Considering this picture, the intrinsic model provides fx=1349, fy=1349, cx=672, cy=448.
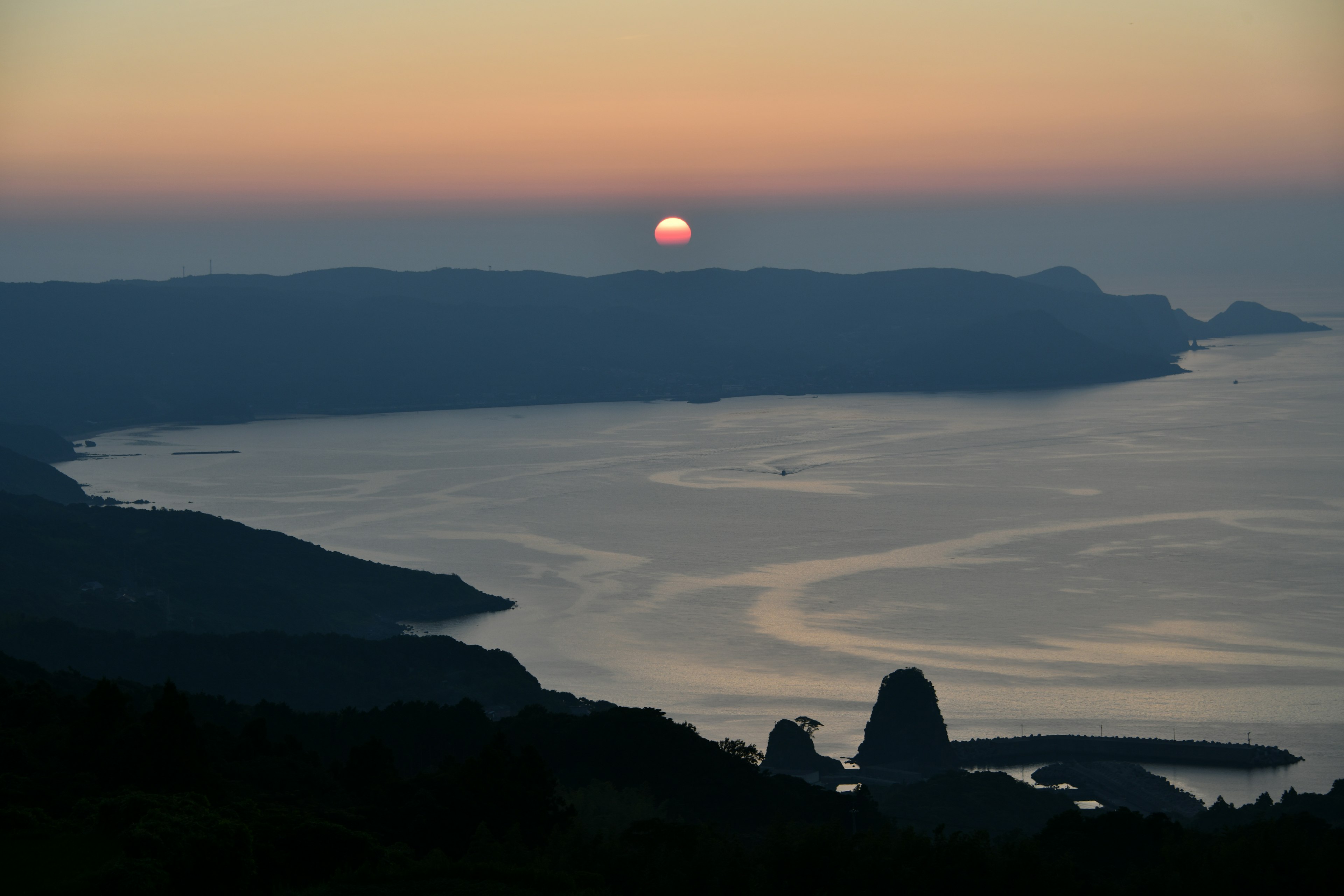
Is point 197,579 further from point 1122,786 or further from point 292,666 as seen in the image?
point 1122,786

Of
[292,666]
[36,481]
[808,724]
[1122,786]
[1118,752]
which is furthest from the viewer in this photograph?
[36,481]

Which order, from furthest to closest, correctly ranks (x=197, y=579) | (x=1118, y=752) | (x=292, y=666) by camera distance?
1. (x=197, y=579)
2. (x=292, y=666)
3. (x=1118, y=752)

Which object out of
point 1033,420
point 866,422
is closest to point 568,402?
point 866,422

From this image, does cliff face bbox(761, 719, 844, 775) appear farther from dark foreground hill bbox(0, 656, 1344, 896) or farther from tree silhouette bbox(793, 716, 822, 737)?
dark foreground hill bbox(0, 656, 1344, 896)

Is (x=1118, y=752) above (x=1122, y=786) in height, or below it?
above

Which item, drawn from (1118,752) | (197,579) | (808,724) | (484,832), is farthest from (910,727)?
(197,579)

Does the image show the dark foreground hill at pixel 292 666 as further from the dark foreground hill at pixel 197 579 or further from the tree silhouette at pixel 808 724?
the dark foreground hill at pixel 197 579

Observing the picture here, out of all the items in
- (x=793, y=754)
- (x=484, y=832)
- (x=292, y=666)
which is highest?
(x=484, y=832)
